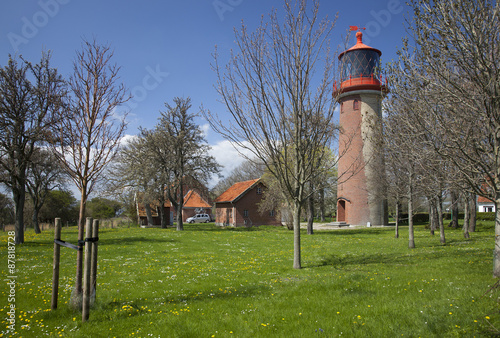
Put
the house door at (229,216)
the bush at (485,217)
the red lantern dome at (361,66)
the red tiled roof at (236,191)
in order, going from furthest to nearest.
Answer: the bush at (485,217)
the house door at (229,216)
the red tiled roof at (236,191)
the red lantern dome at (361,66)

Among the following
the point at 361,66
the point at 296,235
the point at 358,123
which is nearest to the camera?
the point at 296,235

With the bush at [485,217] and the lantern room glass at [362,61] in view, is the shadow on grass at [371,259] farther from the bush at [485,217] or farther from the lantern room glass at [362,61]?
the bush at [485,217]

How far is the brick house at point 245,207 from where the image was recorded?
43188 millimetres

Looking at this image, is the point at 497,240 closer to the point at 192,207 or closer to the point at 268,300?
the point at 268,300

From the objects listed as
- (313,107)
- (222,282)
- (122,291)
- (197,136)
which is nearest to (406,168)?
(313,107)

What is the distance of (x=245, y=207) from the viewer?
4372 centimetres

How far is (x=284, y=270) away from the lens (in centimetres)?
1090

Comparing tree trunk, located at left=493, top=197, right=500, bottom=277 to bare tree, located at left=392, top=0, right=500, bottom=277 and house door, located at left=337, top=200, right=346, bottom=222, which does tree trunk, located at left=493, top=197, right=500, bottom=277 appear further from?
house door, located at left=337, top=200, right=346, bottom=222

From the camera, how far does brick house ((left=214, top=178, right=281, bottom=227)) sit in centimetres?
4319

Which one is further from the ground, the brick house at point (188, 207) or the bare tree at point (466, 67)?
the bare tree at point (466, 67)

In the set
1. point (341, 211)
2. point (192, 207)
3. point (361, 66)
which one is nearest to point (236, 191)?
point (341, 211)

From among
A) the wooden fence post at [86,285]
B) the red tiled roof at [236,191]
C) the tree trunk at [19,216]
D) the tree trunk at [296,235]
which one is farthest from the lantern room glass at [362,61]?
the wooden fence post at [86,285]

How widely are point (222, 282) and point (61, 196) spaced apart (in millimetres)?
45711

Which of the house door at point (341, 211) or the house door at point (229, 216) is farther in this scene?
the house door at point (229, 216)
